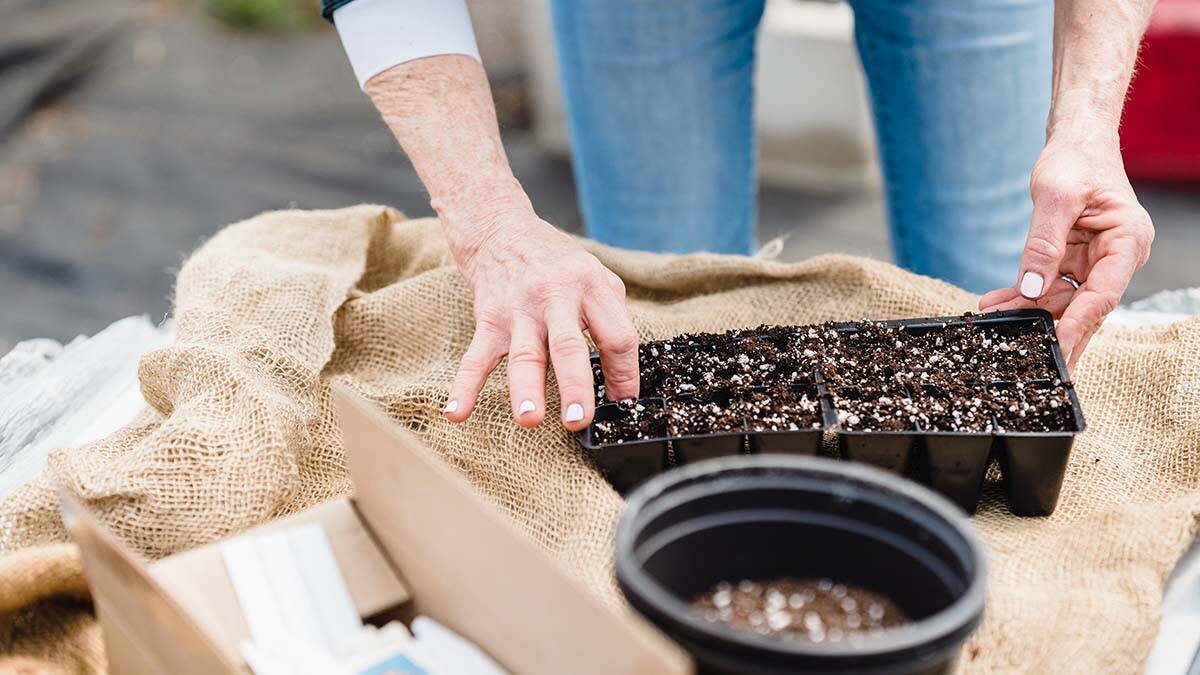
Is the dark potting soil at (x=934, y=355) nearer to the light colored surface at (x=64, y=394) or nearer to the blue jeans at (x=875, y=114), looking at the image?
the blue jeans at (x=875, y=114)

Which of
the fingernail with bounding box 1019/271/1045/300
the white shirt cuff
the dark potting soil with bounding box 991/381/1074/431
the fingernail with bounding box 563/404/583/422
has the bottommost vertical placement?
the dark potting soil with bounding box 991/381/1074/431

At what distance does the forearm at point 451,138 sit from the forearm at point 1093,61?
61 cm

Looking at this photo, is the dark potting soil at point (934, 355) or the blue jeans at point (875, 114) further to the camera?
the blue jeans at point (875, 114)

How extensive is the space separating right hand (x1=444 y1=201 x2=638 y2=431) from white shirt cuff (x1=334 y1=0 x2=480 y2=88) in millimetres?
247

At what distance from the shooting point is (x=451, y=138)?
1.21 metres

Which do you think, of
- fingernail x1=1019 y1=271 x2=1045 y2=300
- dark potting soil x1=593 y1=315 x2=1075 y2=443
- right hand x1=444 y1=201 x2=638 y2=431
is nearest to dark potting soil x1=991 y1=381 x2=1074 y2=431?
dark potting soil x1=593 y1=315 x2=1075 y2=443

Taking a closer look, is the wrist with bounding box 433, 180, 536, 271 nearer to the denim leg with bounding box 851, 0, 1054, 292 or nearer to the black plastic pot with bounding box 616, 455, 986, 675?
the black plastic pot with bounding box 616, 455, 986, 675

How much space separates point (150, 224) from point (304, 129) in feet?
2.25

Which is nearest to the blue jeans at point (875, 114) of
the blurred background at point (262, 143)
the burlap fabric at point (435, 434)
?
the burlap fabric at point (435, 434)

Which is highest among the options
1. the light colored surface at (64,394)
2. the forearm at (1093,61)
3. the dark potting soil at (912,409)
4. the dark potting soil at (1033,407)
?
the forearm at (1093,61)

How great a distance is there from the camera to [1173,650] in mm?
863

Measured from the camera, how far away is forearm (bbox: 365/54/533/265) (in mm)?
1192

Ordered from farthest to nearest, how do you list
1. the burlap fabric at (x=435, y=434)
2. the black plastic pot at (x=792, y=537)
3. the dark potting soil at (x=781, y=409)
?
the dark potting soil at (x=781, y=409) → the burlap fabric at (x=435, y=434) → the black plastic pot at (x=792, y=537)

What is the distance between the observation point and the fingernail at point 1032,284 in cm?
107
